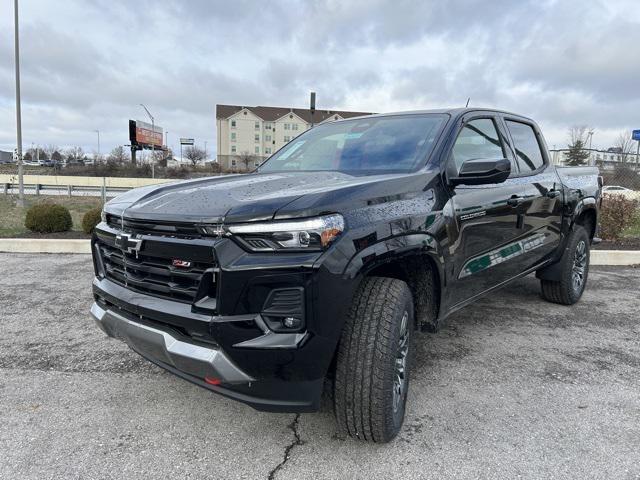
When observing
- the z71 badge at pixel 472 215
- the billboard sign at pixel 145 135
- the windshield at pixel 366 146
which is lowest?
the z71 badge at pixel 472 215

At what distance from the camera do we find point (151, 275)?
230cm

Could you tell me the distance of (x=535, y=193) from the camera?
388 cm

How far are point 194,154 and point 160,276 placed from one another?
254 feet

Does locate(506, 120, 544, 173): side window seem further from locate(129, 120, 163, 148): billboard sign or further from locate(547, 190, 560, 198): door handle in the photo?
locate(129, 120, 163, 148): billboard sign

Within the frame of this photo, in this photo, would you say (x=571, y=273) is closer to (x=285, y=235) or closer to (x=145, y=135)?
(x=285, y=235)

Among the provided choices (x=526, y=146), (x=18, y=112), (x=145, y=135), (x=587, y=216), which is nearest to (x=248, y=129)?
(x=145, y=135)

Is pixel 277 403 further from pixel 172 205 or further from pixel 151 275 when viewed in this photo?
pixel 172 205

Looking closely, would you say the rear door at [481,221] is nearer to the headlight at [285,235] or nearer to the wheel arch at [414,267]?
the wheel arch at [414,267]

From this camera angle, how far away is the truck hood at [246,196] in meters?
2.05

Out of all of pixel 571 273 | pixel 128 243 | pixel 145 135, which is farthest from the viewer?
pixel 145 135

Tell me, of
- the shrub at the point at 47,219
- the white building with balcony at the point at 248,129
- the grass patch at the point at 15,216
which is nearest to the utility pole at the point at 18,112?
the grass patch at the point at 15,216

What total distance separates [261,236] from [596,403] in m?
2.38

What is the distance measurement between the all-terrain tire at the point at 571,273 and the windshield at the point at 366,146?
91.7 inches

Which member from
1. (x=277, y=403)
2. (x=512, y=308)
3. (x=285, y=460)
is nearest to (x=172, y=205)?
(x=277, y=403)
